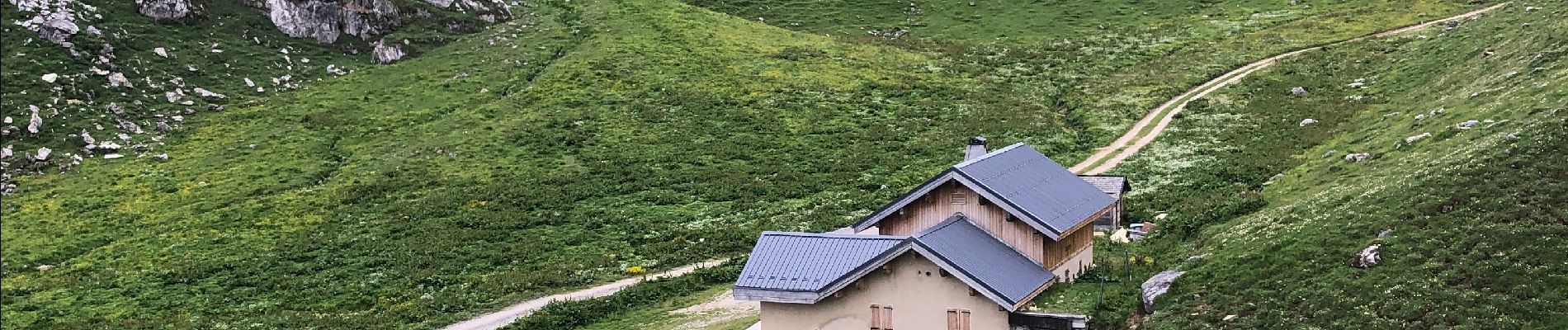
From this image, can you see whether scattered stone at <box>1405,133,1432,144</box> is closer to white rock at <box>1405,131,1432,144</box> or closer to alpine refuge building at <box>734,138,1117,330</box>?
white rock at <box>1405,131,1432,144</box>

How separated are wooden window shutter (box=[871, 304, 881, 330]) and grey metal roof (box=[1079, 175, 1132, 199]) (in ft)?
63.4

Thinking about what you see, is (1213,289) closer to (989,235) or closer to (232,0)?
(989,235)

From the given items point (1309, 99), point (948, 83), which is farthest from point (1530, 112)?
point (948, 83)

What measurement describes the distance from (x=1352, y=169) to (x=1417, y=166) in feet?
20.8

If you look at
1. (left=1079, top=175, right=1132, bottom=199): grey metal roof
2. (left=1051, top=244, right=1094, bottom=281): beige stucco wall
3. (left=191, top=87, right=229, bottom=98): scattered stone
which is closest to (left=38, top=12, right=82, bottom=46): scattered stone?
(left=191, top=87, right=229, bottom=98): scattered stone

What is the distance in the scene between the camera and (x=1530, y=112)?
4959cm

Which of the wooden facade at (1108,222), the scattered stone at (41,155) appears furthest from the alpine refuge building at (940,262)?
the scattered stone at (41,155)

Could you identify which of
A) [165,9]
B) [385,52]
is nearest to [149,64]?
[165,9]

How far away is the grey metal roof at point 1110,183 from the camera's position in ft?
182

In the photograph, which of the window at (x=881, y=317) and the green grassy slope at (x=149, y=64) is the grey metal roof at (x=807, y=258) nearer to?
the window at (x=881, y=317)

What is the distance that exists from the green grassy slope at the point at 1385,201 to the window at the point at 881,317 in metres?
6.28

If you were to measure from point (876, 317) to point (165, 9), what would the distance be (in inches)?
2606

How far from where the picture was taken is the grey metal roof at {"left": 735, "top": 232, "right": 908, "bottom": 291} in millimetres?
38281

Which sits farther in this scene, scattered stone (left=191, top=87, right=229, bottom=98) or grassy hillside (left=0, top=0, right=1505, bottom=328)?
scattered stone (left=191, top=87, right=229, bottom=98)
